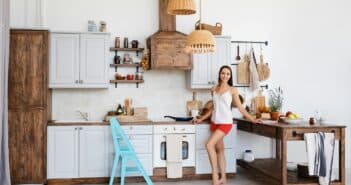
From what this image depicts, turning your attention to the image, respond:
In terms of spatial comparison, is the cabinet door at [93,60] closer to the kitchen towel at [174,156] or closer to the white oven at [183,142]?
the white oven at [183,142]

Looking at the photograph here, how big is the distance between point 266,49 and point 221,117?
1.89 meters

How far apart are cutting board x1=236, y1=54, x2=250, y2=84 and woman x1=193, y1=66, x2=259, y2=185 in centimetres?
96

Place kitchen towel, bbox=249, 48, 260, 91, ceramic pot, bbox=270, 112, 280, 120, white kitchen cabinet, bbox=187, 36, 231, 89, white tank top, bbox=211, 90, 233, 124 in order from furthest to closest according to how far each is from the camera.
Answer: kitchen towel, bbox=249, 48, 260, 91, white kitchen cabinet, bbox=187, 36, 231, 89, ceramic pot, bbox=270, 112, 280, 120, white tank top, bbox=211, 90, 233, 124

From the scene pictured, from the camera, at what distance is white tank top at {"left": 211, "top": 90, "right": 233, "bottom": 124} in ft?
18.9

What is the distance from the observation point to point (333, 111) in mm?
7203

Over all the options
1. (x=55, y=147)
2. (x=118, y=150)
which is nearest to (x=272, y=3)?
(x=118, y=150)

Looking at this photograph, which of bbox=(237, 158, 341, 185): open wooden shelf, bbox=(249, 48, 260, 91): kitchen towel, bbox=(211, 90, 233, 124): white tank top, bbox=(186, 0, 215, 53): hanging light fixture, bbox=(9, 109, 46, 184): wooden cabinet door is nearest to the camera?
bbox=(186, 0, 215, 53): hanging light fixture

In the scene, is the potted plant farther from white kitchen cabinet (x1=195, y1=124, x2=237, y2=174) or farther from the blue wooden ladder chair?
the blue wooden ladder chair

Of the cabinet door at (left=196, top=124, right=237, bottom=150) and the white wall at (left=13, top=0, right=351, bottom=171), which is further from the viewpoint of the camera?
the white wall at (left=13, top=0, right=351, bottom=171)

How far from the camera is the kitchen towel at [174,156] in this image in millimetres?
5965

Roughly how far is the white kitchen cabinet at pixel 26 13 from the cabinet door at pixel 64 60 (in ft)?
1.70

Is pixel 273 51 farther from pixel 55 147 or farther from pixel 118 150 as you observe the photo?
pixel 55 147

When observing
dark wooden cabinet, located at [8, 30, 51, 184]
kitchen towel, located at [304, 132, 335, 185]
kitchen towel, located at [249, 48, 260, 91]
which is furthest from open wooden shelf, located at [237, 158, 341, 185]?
dark wooden cabinet, located at [8, 30, 51, 184]

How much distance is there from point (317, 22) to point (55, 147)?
4.82m
